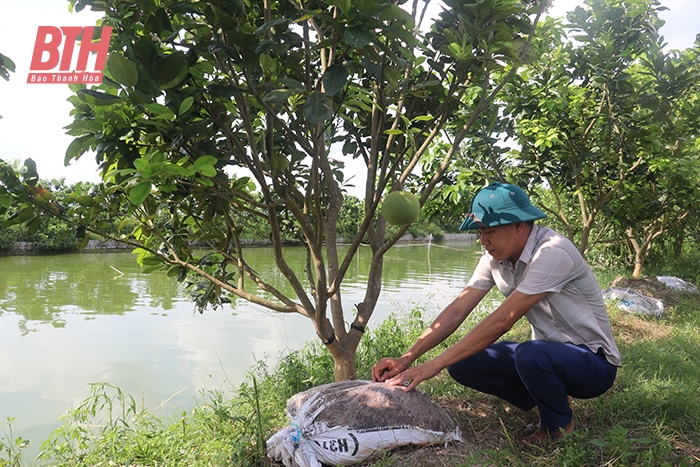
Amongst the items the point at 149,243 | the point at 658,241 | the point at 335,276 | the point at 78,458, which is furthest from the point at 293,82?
the point at 658,241

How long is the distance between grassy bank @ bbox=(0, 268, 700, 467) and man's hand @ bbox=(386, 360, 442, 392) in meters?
0.24

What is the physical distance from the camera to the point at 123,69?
143 centimetres

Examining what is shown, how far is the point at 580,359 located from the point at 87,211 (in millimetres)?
1964

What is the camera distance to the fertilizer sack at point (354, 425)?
69.7 inches

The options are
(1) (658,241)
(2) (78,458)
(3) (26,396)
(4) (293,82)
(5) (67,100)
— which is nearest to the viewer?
(4) (293,82)

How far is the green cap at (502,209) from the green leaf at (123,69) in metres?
1.25

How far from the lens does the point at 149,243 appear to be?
252cm

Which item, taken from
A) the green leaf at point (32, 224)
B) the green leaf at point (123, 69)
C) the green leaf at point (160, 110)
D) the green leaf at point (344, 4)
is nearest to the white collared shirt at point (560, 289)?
the green leaf at point (344, 4)

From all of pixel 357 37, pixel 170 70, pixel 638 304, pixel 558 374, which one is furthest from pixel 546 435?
pixel 638 304

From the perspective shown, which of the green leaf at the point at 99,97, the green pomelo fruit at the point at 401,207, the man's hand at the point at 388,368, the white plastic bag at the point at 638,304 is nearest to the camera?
the green leaf at the point at 99,97

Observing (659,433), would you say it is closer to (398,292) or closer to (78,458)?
(78,458)

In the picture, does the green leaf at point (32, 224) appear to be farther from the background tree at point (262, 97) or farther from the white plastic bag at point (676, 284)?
the white plastic bag at point (676, 284)

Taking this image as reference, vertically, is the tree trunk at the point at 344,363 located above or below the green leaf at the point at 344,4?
below

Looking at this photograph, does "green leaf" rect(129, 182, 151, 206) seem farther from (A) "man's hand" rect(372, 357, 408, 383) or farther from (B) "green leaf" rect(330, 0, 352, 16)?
(A) "man's hand" rect(372, 357, 408, 383)
